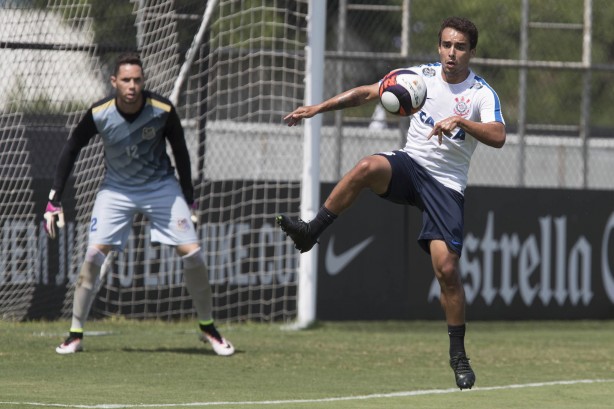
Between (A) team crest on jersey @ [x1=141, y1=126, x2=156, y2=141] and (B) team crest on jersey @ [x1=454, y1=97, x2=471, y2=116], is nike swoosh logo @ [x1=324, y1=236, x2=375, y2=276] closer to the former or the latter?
(A) team crest on jersey @ [x1=141, y1=126, x2=156, y2=141]

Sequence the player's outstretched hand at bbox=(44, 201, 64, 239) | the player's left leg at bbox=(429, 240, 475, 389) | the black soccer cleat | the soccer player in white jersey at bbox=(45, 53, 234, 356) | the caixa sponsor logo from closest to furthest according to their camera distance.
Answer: the black soccer cleat, the player's left leg at bbox=(429, 240, 475, 389), the player's outstretched hand at bbox=(44, 201, 64, 239), the soccer player in white jersey at bbox=(45, 53, 234, 356), the caixa sponsor logo

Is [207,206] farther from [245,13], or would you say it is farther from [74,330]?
[74,330]

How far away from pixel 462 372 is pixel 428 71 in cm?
198

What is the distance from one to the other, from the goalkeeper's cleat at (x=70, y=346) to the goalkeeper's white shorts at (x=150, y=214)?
78 cm

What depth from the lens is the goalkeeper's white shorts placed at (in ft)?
36.3

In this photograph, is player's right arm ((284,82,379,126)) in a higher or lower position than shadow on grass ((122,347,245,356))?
higher

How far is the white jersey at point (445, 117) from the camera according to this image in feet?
29.2

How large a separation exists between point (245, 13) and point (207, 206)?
2.13 meters

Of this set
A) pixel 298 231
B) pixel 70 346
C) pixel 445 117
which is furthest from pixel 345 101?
pixel 70 346

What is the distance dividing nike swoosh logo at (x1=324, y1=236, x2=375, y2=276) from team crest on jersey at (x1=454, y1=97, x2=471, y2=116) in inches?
236

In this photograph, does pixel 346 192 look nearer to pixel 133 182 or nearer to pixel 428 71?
pixel 428 71

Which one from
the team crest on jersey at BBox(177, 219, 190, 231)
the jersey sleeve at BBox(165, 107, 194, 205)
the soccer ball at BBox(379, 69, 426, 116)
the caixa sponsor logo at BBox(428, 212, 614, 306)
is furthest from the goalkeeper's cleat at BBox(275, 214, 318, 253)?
the caixa sponsor logo at BBox(428, 212, 614, 306)

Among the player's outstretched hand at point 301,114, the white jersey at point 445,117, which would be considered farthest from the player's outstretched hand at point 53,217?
the white jersey at point 445,117

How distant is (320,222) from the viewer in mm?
8961
